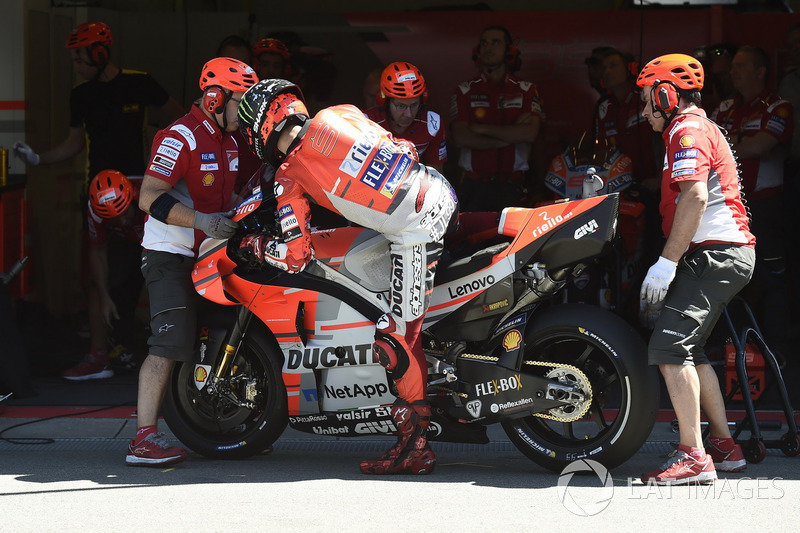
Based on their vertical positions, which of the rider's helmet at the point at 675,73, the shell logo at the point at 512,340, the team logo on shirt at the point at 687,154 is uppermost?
the rider's helmet at the point at 675,73

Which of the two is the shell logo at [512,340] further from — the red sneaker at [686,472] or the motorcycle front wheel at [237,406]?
the motorcycle front wheel at [237,406]

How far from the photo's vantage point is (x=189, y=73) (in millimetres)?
10461

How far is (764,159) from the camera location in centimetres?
836

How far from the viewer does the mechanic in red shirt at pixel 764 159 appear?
27.1ft

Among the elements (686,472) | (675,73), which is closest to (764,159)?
(675,73)

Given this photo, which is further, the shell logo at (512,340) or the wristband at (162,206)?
the wristband at (162,206)

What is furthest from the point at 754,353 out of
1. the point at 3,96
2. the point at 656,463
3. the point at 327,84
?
the point at 3,96

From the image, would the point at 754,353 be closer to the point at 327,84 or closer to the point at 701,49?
the point at 701,49

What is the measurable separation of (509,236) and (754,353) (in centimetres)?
169

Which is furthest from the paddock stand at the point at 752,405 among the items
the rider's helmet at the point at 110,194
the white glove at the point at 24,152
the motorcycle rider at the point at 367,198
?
the white glove at the point at 24,152

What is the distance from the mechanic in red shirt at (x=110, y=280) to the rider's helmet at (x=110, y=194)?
0.23ft

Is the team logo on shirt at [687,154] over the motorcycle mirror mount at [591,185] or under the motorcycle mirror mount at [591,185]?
over

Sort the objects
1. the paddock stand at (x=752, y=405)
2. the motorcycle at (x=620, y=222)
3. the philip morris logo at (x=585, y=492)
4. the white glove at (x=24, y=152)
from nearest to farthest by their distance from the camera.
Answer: the philip morris logo at (x=585, y=492)
the paddock stand at (x=752, y=405)
the white glove at (x=24, y=152)
the motorcycle at (x=620, y=222)

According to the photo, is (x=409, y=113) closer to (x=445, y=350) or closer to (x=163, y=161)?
(x=163, y=161)
